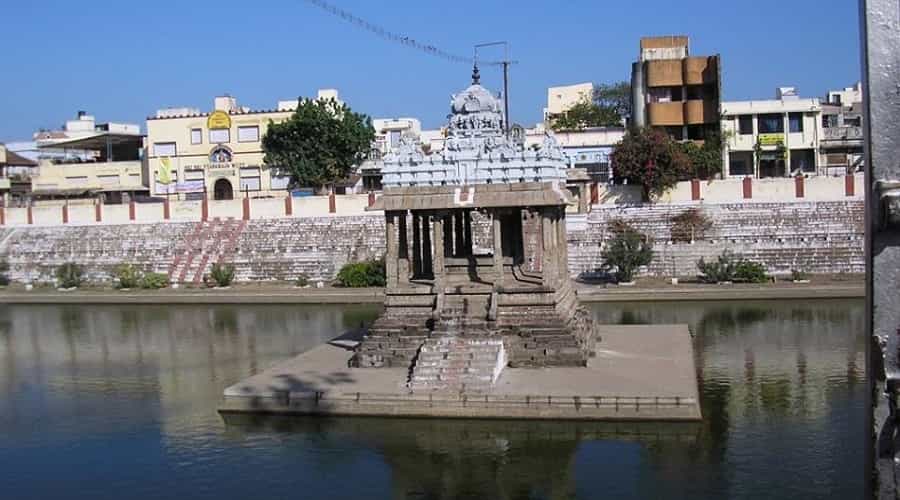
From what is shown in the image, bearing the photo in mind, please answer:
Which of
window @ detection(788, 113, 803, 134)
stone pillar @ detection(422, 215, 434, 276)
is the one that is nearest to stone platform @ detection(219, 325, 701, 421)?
stone pillar @ detection(422, 215, 434, 276)

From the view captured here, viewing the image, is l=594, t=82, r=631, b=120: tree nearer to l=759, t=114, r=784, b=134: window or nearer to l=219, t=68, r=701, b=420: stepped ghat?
l=759, t=114, r=784, b=134: window

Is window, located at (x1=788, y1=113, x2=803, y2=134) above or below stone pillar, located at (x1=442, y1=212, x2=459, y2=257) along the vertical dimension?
above

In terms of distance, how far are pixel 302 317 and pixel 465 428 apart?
53.3ft

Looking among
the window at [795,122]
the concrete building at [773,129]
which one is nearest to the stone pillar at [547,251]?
the concrete building at [773,129]

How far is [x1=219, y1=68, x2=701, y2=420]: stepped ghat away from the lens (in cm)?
1558

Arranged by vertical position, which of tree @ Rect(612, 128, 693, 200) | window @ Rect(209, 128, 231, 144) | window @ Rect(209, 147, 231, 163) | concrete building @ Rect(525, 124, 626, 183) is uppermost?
window @ Rect(209, 128, 231, 144)

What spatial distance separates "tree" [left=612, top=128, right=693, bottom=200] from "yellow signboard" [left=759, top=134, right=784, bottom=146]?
35.7ft

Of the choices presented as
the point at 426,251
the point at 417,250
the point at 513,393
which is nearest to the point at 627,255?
the point at 426,251

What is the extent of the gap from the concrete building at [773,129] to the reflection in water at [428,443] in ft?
97.0

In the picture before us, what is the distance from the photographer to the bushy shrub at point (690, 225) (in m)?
36.4

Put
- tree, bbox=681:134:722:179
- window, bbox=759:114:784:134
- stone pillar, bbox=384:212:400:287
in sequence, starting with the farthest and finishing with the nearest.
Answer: window, bbox=759:114:784:134 → tree, bbox=681:134:722:179 → stone pillar, bbox=384:212:400:287

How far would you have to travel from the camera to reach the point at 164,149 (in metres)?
57.5

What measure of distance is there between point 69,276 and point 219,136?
17963 mm

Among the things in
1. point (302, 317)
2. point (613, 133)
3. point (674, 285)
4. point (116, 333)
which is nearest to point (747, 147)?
point (613, 133)
